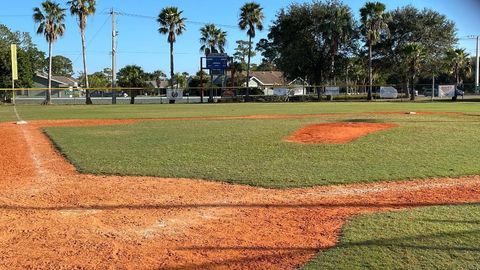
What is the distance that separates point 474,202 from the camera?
255 inches

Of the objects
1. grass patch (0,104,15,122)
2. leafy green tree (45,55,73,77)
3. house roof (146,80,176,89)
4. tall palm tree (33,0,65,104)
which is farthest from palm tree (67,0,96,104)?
leafy green tree (45,55,73,77)

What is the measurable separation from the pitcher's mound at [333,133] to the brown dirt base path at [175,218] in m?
5.30

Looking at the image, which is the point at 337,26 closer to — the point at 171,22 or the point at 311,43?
the point at 311,43

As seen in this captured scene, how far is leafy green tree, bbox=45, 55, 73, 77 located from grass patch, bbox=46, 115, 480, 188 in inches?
4946

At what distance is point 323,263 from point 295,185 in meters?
3.47

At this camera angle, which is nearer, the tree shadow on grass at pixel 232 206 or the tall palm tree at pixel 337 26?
the tree shadow on grass at pixel 232 206

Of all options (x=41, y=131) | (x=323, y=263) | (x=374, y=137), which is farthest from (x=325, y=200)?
(x=41, y=131)

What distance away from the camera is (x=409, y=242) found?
4719mm

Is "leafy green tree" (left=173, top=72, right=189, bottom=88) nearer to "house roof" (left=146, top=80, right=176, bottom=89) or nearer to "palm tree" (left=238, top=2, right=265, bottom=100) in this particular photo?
"house roof" (left=146, top=80, right=176, bottom=89)

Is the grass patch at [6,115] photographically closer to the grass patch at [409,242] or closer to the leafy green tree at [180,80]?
the grass patch at [409,242]

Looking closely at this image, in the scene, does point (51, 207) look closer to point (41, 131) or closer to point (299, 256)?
point (299, 256)

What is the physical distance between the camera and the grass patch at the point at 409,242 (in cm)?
417

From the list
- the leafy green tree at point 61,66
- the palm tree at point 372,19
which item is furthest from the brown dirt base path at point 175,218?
the leafy green tree at point 61,66

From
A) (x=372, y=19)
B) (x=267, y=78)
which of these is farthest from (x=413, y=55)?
(x=267, y=78)
